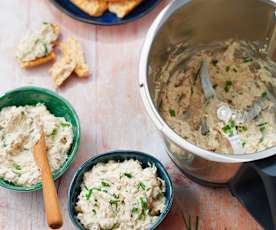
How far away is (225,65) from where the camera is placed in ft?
4.73

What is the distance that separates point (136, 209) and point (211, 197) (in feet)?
0.70

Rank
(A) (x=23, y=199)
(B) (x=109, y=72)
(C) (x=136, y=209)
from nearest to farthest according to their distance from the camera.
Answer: (C) (x=136, y=209), (A) (x=23, y=199), (B) (x=109, y=72)

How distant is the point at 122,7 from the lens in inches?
59.2

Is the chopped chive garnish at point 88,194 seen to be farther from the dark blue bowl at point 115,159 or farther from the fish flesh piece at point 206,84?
the fish flesh piece at point 206,84

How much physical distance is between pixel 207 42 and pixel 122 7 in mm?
246

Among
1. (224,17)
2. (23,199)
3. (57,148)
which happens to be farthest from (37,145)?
(224,17)

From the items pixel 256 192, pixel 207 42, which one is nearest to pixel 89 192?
pixel 256 192

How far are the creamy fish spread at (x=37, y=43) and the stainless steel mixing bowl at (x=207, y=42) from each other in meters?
0.32

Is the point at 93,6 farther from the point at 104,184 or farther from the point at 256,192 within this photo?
the point at 256,192

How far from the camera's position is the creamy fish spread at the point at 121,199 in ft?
4.05

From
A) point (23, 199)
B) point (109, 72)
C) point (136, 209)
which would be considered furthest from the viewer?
point (109, 72)

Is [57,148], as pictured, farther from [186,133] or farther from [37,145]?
[186,133]

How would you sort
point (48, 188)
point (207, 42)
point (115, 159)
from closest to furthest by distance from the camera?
point (48, 188) → point (115, 159) → point (207, 42)

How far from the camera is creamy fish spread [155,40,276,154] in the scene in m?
1.34
